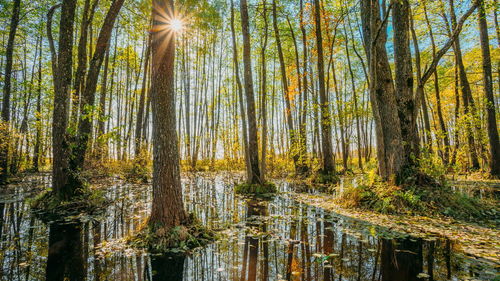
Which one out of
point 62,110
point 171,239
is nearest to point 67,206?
point 62,110

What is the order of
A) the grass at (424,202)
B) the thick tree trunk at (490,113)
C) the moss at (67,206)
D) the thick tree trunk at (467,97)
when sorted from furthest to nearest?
the thick tree trunk at (467,97) < the thick tree trunk at (490,113) < the moss at (67,206) < the grass at (424,202)

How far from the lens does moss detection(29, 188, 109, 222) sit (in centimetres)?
546

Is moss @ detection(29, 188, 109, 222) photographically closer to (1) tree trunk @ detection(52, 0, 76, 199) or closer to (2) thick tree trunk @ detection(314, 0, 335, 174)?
(1) tree trunk @ detection(52, 0, 76, 199)

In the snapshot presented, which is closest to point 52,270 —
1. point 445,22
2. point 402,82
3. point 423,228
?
point 423,228

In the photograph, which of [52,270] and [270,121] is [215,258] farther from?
[270,121]

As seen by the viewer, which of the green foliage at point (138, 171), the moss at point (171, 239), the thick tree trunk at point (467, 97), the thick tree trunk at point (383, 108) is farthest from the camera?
the green foliage at point (138, 171)

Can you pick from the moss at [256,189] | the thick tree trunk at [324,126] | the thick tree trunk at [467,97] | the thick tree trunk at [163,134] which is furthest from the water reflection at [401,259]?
the thick tree trunk at [467,97]

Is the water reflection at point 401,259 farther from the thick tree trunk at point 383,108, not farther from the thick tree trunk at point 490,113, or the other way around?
the thick tree trunk at point 490,113

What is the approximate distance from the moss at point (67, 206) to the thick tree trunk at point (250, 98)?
5036 millimetres

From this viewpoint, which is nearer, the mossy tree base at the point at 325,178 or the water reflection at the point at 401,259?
the water reflection at the point at 401,259

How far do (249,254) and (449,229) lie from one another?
3.91 m

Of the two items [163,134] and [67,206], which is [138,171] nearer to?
[67,206]

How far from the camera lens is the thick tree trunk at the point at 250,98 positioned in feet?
28.2

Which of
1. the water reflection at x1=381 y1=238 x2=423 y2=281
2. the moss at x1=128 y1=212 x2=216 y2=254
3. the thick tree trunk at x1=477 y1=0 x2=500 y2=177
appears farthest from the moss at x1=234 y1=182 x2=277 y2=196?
the thick tree trunk at x1=477 y1=0 x2=500 y2=177
